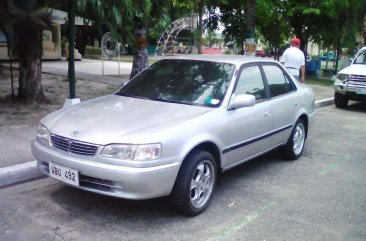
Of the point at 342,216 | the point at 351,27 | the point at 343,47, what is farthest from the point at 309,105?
the point at 343,47

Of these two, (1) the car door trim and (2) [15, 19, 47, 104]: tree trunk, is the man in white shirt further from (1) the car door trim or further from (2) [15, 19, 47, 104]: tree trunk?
(2) [15, 19, 47, 104]: tree trunk

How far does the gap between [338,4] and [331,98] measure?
609 cm

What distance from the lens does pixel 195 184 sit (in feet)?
13.9

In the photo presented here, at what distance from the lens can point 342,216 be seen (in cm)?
441

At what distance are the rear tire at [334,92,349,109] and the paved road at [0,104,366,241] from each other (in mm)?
6629

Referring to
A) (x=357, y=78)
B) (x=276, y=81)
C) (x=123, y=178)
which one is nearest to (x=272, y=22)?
(x=357, y=78)

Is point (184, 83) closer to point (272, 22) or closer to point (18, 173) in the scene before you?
point (18, 173)

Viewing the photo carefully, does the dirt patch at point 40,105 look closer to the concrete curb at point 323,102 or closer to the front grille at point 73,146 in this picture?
the front grille at point 73,146

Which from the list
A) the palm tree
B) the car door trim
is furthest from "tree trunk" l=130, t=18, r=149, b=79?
the car door trim

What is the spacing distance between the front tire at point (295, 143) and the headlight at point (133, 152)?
296 centimetres

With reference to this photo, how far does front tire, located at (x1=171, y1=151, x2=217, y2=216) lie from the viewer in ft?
13.2

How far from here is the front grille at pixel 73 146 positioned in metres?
3.84

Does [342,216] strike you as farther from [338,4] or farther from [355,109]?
[338,4]

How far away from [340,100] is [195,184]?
357 inches
